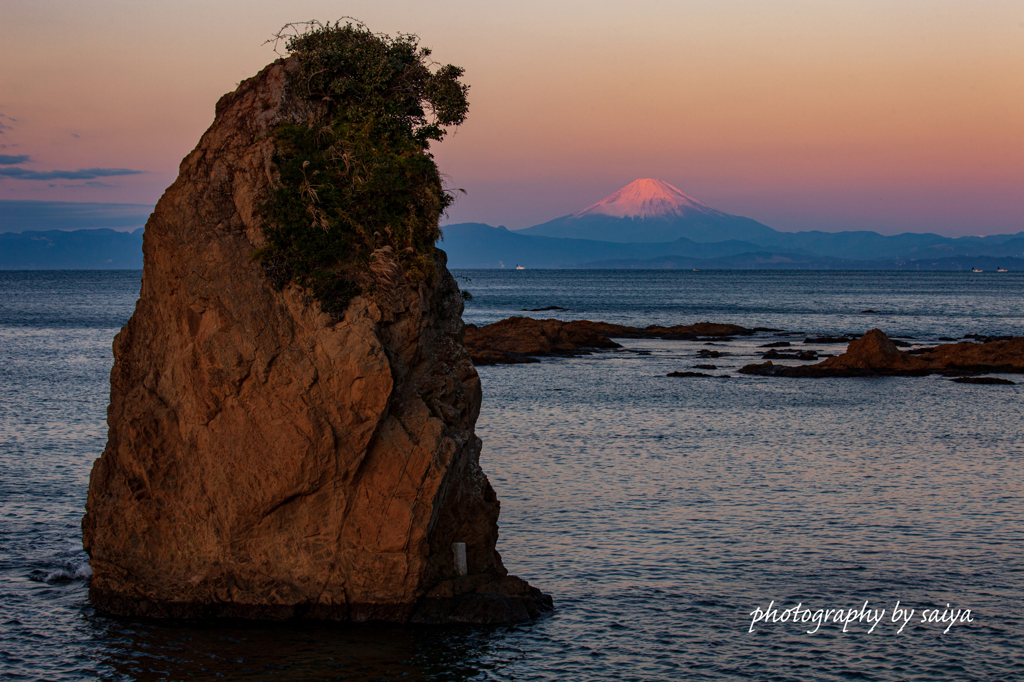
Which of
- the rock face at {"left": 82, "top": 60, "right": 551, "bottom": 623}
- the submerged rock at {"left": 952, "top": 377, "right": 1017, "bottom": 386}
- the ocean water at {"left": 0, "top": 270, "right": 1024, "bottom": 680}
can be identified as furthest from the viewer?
the submerged rock at {"left": 952, "top": 377, "right": 1017, "bottom": 386}

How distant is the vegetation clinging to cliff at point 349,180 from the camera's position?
13859 mm

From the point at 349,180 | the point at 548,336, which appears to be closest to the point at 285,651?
the point at 349,180

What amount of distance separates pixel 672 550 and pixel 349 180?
917 centimetres

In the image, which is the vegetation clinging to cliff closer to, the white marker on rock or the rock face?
the rock face

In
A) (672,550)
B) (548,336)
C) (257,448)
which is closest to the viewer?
(257,448)

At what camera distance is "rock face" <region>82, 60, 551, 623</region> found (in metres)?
13.4

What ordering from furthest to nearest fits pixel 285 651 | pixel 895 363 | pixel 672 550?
pixel 895 363, pixel 672 550, pixel 285 651

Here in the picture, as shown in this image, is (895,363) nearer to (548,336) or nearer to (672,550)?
(548,336)

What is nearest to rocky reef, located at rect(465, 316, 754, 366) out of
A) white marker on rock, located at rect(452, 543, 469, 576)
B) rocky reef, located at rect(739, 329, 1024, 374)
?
rocky reef, located at rect(739, 329, 1024, 374)

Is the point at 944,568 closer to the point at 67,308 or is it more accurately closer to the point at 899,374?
the point at 899,374

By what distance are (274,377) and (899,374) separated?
41967 mm

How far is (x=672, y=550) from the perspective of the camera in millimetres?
17359

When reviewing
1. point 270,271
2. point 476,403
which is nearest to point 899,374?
point 476,403

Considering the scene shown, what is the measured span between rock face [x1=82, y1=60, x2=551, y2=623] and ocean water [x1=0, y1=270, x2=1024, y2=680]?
66 centimetres
